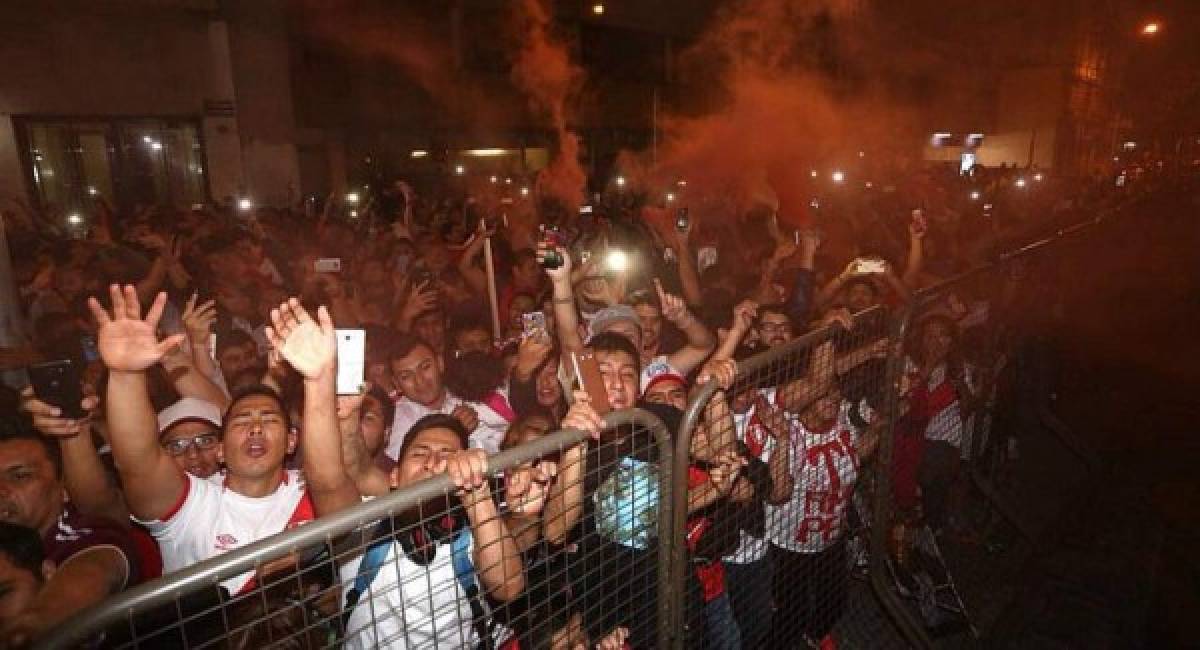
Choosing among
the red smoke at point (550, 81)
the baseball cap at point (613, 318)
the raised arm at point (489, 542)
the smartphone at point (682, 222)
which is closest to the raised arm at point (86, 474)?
the raised arm at point (489, 542)

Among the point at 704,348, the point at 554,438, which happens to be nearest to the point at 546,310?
the point at 704,348

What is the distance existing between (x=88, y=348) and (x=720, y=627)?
471 cm

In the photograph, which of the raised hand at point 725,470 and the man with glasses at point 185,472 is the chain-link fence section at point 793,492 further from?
the man with glasses at point 185,472

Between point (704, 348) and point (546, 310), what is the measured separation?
6.85ft

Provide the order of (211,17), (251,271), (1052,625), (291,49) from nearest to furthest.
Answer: (1052,625) → (251,271) → (211,17) → (291,49)

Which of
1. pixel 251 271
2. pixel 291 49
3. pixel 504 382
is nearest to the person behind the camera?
pixel 504 382

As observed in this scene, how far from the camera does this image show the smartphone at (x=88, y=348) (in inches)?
196

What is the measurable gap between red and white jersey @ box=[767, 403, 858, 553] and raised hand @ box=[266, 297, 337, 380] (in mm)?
2279

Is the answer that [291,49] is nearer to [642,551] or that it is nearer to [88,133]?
[88,133]

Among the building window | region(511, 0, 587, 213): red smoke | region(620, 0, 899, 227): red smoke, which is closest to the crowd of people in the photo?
the building window

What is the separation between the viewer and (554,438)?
2.17 metres

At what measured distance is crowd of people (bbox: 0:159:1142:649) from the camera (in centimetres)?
238

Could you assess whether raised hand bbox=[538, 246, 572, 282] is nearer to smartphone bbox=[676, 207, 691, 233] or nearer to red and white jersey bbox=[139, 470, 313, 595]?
red and white jersey bbox=[139, 470, 313, 595]

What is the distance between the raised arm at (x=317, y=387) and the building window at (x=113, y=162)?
44.6 feet
